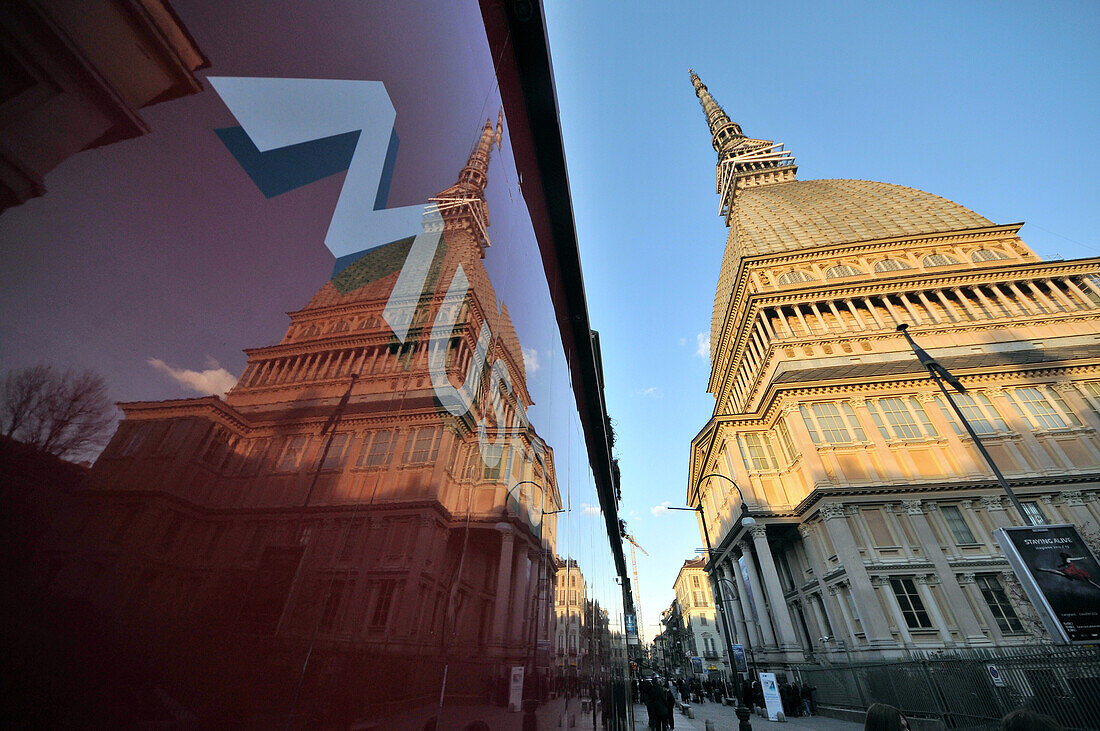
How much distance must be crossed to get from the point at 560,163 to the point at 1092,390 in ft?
124

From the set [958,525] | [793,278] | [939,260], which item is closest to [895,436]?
[958,525]

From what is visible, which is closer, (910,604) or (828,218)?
(910,604)

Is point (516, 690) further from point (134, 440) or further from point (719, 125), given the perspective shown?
point (719, 125)

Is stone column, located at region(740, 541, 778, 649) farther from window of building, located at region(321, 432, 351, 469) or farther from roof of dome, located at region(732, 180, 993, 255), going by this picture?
window of building, located at region(321, 432, 351, 469)

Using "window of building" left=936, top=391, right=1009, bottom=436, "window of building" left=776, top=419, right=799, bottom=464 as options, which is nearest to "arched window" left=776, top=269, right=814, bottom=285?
"window of building" left=776, top=419, right=799, bottom=464

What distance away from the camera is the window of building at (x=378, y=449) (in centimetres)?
117

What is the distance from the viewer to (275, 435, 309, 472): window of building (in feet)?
3.06

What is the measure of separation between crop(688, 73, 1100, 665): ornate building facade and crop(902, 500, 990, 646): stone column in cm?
8

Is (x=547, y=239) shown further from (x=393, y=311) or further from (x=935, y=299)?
(x=935, y=299)

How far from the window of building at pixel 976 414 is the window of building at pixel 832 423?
4.81 metres

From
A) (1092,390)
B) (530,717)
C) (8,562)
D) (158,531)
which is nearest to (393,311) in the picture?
(158,531)

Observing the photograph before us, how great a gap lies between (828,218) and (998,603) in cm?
4012

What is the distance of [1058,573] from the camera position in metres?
11.6

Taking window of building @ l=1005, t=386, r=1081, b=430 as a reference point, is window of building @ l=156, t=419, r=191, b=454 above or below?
below
